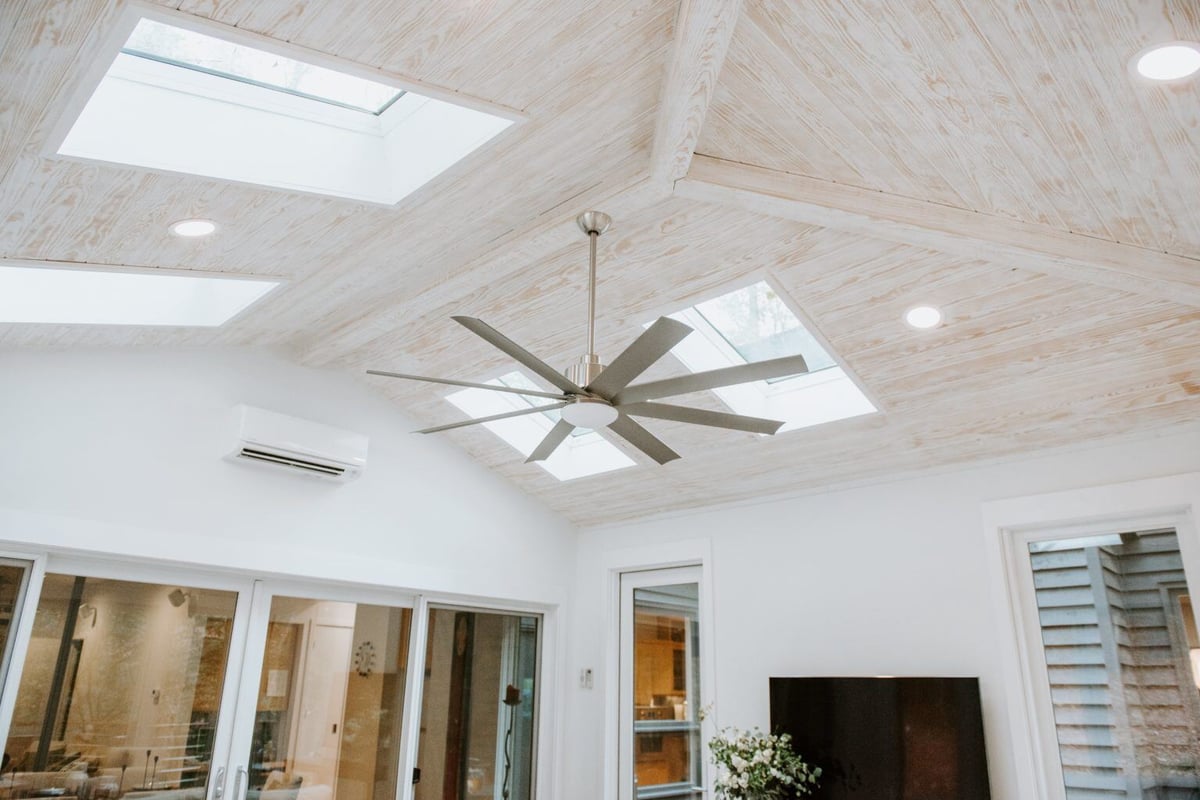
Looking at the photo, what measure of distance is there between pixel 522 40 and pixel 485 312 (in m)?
1.89

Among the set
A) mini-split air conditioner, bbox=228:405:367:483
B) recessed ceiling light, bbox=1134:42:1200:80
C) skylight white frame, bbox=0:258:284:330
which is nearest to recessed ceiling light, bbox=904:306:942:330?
recessed ceiling light, bbox=1134:42:1200:80

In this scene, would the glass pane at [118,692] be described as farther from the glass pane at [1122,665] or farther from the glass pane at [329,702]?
the glass pane at [1122,665]

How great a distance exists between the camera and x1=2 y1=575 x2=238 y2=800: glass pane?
3494 millimetres

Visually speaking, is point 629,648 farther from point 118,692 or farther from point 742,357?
point 118,692

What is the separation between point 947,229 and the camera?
2.70 m

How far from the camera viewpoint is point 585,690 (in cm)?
538

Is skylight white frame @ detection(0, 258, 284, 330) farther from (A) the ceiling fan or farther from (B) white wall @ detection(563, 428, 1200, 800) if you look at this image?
(B) white wall @ detection(563, 428, 1200, 800)

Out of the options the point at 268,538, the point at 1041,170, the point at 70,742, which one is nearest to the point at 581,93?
the point at 1041,170

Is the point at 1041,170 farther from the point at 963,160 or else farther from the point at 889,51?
the point at 889,51

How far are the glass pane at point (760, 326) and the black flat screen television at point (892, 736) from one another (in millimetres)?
1567

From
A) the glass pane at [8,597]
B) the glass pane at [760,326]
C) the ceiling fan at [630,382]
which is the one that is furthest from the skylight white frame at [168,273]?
the glass pane at [760,326]

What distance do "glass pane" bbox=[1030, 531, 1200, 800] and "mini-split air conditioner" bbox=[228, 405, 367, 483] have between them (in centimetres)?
353

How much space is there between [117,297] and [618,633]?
3497mm

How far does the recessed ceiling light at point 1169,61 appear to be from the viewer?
1.76m
